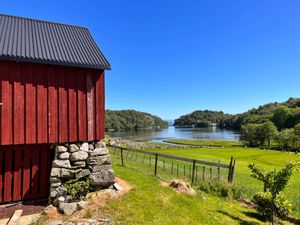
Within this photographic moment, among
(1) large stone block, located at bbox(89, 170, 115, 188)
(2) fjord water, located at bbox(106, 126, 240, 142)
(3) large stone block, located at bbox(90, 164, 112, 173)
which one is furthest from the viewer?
(2) fjord water, located at bbox(106, 126, 240, 142)

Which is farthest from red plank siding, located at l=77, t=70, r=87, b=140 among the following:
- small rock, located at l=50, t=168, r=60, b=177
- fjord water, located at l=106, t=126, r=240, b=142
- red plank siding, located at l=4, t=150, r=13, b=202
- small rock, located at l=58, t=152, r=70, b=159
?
fjord water, located at l=106, t=126, r=240, b=142

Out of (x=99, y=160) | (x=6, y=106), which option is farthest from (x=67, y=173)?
(x=6, y=106)

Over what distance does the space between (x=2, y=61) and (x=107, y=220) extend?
5391 mm

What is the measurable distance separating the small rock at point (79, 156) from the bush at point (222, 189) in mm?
5210

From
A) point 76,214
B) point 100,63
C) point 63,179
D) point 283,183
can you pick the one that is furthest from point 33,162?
point 283,183

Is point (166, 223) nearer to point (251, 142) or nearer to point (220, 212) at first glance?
point (220, 212)

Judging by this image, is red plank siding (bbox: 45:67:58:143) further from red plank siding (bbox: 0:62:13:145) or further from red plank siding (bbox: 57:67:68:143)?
red plank siding (bbox: 0:62:13:145)

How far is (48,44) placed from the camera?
28.7ft

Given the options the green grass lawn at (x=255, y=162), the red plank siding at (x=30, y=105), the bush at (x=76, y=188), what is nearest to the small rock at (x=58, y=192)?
the bush at (x=76, y=188)

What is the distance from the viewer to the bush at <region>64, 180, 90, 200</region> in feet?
25.4

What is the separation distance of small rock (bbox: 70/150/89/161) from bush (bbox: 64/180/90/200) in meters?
0.72

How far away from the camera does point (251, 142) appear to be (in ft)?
220

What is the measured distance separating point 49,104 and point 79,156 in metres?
1.92

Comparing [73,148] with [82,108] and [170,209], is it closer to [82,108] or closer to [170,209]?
[82,108]
